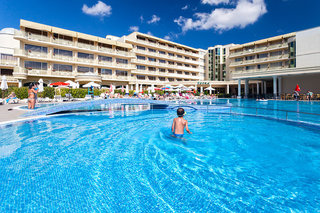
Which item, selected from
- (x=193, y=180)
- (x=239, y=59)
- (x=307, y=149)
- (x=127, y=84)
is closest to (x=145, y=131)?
(x=193, y=180)

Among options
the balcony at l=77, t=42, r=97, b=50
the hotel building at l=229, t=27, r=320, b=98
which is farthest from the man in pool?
the balcony at l=77, t=42, r=97, b=50

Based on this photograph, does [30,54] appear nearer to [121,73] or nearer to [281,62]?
[121,73]

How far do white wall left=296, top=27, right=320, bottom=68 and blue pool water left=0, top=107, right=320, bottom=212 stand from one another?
2901 cm

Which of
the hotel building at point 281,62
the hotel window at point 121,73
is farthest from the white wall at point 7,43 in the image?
the hotel building at point 281,62

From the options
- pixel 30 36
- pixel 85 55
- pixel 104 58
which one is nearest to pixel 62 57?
pixel 85 55

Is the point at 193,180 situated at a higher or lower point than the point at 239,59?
lower

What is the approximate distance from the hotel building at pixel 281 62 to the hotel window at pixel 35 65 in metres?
33.1

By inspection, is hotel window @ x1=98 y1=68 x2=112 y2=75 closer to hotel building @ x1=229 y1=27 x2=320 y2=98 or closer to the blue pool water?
hotel building @ x1=229 y1=27 x2=320 y2=98

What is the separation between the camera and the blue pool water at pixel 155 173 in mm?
2797

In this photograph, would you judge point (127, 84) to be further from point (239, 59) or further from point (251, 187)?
point (251, 187)

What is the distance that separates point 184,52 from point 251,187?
172 feet

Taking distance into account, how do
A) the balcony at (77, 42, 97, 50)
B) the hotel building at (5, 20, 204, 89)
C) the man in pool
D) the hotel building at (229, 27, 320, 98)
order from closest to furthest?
the man in pool
the hotel building at (229, 27, 320, 98)
the hotel building at (5, 20, 204, 89)
the balcony at (77, 42, 97, 50)

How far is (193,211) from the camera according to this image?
262cm

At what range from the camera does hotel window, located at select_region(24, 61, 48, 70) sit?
27987mm
